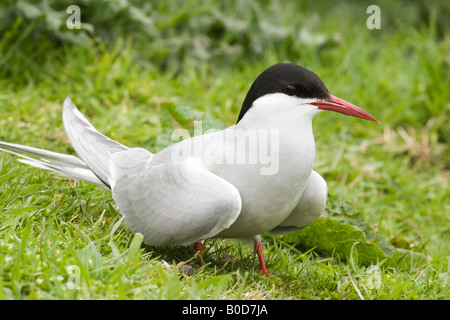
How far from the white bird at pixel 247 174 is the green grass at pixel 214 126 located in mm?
189

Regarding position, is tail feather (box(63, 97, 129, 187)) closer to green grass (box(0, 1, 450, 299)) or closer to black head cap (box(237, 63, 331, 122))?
green grass (box(0, 1, 450, 299))

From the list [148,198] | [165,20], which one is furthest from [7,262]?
[165,20]

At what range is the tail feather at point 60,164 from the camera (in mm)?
2977

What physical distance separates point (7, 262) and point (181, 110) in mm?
1913

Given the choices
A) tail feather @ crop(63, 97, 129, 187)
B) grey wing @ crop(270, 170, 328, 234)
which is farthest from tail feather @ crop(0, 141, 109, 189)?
grey wing @ crop(270, 170, 328, 234)

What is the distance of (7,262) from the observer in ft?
7.12

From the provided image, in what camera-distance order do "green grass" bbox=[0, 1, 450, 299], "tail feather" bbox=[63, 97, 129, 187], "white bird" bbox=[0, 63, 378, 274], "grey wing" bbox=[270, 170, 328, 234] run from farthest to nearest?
A: "tail feather" bbox=[63, 97, 129, 187] → "grey wing" bbox=[270, 170, 328, 234] → "white bird" bbox=[0, 63, 378, 274] → "green grass" bbox=[0, 1, 450, 299]

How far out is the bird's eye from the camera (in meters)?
2.51

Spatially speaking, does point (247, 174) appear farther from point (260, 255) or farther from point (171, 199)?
point (260, 255)

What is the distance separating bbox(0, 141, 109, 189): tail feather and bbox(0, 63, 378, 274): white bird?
35 cm

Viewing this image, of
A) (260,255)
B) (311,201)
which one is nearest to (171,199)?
(260,255)

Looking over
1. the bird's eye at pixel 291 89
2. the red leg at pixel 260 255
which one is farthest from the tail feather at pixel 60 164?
the bird's eye at pixel 291 89

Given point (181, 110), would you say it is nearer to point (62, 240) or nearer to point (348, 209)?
point (348, 209)
